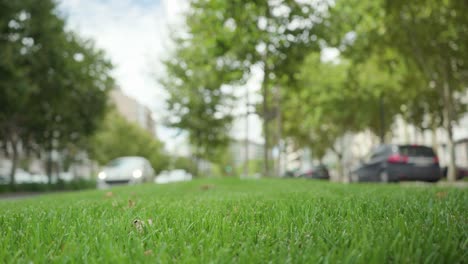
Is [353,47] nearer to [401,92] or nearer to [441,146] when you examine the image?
[401,92]

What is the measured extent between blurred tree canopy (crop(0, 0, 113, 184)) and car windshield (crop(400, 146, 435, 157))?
15.6 meters

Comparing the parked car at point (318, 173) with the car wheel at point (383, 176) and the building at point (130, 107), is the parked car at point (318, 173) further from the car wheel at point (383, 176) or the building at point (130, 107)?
the building at point (130, 107)

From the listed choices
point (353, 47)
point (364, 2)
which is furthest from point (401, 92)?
point (364, 2)

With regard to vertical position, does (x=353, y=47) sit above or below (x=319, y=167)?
above

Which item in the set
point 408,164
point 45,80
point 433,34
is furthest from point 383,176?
point 45,80

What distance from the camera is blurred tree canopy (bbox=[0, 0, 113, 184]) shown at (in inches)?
665

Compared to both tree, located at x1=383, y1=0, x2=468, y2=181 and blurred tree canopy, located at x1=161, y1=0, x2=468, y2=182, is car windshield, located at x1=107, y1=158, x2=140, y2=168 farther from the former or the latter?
tree, located at x1=383, y1=0, x2=468, y2=181

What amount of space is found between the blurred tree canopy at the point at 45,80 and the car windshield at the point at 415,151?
1561cm

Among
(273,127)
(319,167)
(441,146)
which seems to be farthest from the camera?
(441,146)

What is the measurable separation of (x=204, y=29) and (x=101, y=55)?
1364 centimetres

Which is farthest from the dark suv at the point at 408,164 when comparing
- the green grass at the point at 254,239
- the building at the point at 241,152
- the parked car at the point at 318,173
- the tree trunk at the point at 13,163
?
the tree trunk at the point at 13,163

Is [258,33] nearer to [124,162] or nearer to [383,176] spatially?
[383,176]

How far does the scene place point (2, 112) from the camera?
18.6m

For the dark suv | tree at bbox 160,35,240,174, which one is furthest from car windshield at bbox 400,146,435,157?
tree at bbox 160,35,240,174
